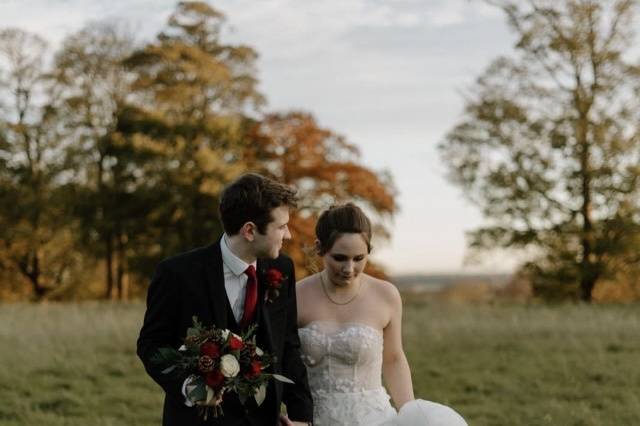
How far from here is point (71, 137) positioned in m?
31.7

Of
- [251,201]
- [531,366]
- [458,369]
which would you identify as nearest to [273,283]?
[251,201]

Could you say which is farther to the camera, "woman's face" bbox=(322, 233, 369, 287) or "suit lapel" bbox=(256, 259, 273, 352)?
"woman's face" bbox=(322, 233, 369, 287)

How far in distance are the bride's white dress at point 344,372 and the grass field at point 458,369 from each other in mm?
4039

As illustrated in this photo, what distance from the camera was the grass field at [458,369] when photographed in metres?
9.52

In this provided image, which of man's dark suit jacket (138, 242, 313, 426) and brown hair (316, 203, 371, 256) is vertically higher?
brown hair (316, 203, 371, 256)

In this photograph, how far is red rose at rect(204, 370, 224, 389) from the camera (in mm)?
3977

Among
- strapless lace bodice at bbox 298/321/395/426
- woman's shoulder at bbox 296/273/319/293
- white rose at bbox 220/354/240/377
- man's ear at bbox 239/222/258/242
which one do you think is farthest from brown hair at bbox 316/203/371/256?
white rose at bbox 220/354/240/377

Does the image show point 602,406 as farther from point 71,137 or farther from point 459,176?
point 71,137

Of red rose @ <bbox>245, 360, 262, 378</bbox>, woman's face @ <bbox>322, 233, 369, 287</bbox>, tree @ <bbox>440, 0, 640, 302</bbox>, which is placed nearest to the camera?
red rose @ <bbox>245, 360, 262, 378</bbox>

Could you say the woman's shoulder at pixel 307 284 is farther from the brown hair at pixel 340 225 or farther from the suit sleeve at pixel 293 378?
the suit sleeve at pixel 293 378

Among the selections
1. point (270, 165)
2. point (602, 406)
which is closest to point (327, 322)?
point (602, 406)

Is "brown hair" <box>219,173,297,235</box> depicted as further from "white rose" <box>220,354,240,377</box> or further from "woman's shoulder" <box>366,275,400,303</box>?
"woman's shoulder" <box>366,275,400,303</box>

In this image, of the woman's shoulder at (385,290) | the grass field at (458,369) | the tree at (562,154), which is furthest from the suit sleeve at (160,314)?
the tree at (562,154)

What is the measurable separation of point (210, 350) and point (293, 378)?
0.89 m
